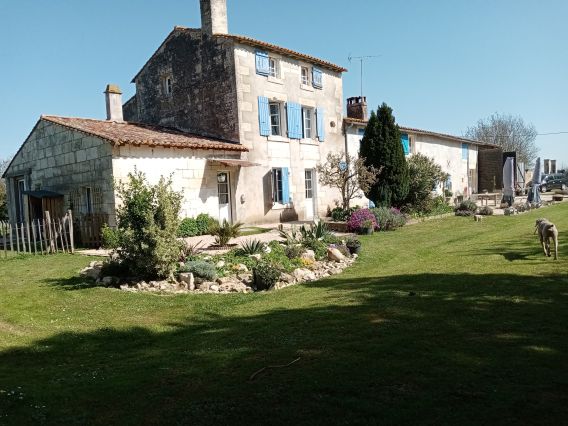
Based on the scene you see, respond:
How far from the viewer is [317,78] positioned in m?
21.1

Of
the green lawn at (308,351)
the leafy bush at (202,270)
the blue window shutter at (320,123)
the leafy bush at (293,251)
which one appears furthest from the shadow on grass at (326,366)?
the blue window shutter at (320,123)

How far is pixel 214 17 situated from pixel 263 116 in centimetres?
428

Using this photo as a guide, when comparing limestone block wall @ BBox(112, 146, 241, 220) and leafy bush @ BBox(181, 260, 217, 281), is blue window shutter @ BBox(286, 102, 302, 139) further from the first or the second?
leafy bush @ BBox(181, 260, 217, 281)

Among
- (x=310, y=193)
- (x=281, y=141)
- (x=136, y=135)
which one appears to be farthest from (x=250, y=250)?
(x=310, y=193)

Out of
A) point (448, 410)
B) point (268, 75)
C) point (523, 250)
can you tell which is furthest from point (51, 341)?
point (268, 75)

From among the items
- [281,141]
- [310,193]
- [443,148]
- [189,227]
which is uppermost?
[443,148]

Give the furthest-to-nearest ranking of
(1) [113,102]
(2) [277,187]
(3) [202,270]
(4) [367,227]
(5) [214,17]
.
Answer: (2) [277,187], (1) [113,102], (5) [214,17], (4) [367,227], (3) [202,270]

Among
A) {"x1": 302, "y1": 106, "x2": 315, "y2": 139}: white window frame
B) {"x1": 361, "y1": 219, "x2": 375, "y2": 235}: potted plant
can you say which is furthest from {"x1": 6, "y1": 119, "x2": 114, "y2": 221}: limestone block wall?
{"x1": 302, "y1": 106, "x2": 315, "y2": 139}: white window frame

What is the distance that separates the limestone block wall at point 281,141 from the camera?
700 inches

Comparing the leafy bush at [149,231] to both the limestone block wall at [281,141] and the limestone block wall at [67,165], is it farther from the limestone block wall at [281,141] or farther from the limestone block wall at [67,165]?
the limestone block wall at [281,141]

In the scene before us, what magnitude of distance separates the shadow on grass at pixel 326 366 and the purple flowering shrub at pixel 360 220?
8.63 metres

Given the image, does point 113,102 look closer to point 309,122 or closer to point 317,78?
point 309,122

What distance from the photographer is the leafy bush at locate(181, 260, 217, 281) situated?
28.6ft

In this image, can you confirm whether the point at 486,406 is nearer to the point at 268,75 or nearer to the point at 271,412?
the point at 271,412
